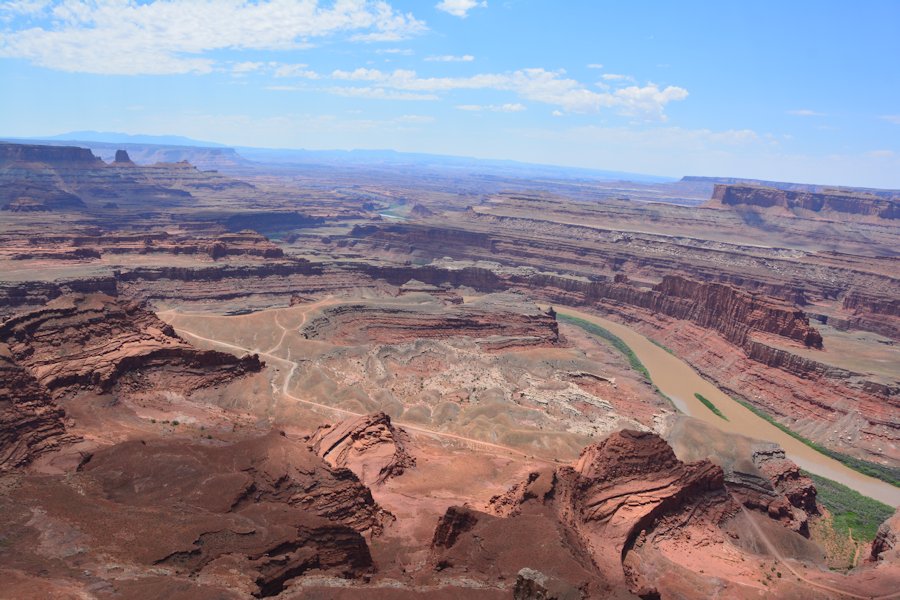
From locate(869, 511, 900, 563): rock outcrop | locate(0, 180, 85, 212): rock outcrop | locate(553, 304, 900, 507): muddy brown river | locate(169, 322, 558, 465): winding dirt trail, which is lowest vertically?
locate(553, 304, 900, 507): muddy brown river

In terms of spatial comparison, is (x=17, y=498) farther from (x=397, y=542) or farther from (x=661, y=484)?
(x=661, y=484)

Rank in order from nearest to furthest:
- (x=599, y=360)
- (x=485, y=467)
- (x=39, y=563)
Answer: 1. (x=39, y=563)
2. (x=485, y=467)
3. (x=599, y=360)

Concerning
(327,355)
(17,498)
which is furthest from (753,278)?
(17,498)

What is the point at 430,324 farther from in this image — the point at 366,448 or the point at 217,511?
the point at 217,511

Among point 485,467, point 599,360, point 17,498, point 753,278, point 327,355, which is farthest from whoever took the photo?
point 753,278

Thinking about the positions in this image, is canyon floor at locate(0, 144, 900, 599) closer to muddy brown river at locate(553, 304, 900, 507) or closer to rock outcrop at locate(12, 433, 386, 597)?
rock outcrop at locate(12, 433, 386, 597)

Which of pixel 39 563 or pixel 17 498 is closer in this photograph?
pixel 39 563

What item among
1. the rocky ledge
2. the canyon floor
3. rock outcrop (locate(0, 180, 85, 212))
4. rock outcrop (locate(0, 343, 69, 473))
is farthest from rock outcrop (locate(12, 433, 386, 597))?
rock outcrop (locate(0, 180, 85, 212))
